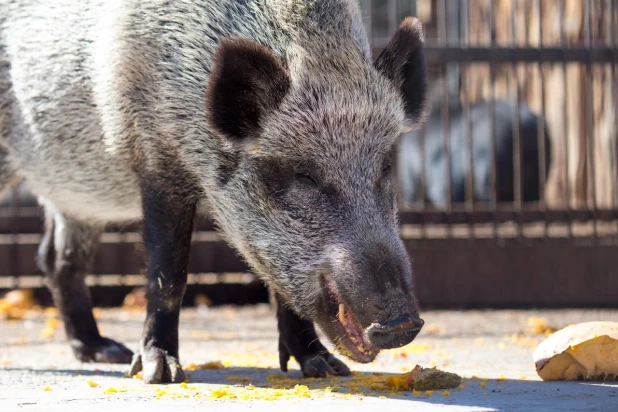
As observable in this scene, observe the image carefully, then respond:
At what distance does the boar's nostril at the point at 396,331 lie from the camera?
319 centimetres

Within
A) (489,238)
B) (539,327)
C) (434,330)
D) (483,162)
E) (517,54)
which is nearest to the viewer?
(539,327)

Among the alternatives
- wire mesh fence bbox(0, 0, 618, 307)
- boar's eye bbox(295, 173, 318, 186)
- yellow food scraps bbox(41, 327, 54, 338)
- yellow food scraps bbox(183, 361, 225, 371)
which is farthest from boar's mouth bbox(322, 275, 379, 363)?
wire mesh fence bbox(0, 0, 618, 307)

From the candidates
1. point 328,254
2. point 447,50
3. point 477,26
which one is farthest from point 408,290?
point 477,26

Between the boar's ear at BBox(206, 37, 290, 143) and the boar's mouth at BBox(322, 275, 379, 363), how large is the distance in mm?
747

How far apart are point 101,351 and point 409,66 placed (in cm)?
207

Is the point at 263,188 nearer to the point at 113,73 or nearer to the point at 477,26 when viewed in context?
the point at 113,73

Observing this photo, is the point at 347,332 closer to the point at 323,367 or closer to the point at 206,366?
the point at 323,367

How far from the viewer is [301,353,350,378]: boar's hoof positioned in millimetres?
4305

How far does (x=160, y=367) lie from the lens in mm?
4121

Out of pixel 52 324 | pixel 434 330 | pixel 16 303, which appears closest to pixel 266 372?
→ pixel 434 330

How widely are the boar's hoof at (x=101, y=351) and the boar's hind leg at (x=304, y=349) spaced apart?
973 mm

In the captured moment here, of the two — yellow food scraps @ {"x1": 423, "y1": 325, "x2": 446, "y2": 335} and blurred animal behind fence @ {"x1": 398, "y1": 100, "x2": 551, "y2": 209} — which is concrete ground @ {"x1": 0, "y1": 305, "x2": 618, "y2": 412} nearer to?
yellow food scraps @ {"x1": 423, "y1": 325, "x2": 446, "y2": 335}

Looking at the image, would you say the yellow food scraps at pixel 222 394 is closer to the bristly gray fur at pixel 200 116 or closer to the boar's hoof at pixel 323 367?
the bristly gray fur at pixel 200 116

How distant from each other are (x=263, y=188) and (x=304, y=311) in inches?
19.7
